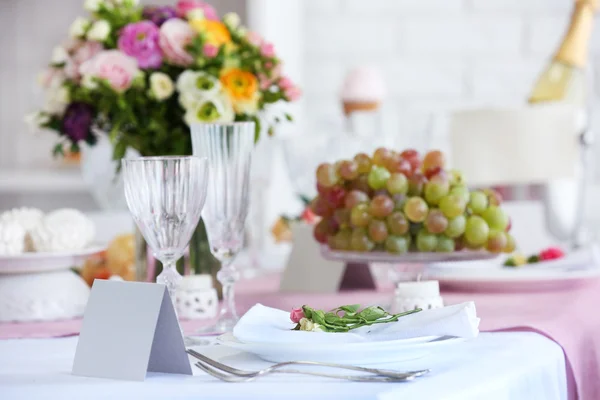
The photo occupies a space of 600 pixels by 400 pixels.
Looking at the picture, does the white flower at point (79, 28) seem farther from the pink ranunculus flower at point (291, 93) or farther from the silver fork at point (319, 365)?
the silver fork at point (319, 365)

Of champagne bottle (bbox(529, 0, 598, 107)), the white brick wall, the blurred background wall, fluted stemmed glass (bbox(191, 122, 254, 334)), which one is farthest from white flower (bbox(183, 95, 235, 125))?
the white brick wall

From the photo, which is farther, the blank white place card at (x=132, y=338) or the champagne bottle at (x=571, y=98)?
the champagne bottle at (x=571, y=98)

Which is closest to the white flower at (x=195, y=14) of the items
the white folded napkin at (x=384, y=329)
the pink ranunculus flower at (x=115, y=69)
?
the pink ranunculus flower at (x=115, y=69)

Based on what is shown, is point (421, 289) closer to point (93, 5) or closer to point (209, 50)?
point (209, 50)

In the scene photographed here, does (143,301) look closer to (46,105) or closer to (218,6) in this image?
(46,105)

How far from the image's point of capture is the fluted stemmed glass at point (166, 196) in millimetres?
842

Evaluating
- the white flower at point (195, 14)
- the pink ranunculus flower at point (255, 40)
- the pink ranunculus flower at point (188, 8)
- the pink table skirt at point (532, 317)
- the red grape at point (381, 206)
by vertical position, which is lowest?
the pink table skirt at point (532, 317)

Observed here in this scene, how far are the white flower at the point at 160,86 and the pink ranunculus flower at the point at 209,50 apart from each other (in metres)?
0.06

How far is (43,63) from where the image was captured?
379 cm

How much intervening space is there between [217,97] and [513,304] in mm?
447

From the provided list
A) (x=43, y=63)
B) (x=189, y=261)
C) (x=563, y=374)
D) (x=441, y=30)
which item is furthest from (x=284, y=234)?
(x=43, y=63)

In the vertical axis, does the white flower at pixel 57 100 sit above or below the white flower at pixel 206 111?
above

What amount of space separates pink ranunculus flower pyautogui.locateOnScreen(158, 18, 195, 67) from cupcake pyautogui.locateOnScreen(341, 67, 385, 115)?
69 centimetres

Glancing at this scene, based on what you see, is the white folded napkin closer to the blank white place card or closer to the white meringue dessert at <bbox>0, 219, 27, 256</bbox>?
the blank white place card
